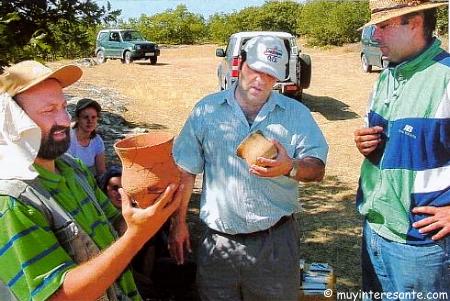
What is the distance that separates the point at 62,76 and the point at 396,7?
1.55 meters

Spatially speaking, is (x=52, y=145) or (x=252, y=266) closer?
(x=52, y=145)

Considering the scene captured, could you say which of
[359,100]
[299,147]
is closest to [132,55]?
[359,100]

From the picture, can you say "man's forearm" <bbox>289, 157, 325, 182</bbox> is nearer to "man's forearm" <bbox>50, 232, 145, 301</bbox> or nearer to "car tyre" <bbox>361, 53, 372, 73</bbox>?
"man's forearm" <bbox>50, 232, 145, 301</bbox>

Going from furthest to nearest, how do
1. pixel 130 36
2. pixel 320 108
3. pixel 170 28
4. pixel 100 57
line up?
pixel 170 28, pixel 100 57, pixel 130 36, pixel 320 108

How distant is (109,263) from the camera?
1.55 meters

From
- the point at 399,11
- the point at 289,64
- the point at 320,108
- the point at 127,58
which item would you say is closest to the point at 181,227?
the point at 399,11

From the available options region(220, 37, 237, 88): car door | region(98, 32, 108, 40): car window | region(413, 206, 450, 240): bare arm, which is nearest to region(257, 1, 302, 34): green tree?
region(98, 32, 108, 40): car window

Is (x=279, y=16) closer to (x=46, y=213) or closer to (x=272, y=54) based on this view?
(x=272, y=54)

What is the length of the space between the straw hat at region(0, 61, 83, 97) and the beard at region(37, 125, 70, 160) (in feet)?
0.55

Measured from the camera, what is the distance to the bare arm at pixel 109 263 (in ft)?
5.05

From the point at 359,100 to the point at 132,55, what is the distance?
12.0 meters

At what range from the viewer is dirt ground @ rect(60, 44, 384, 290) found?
5.30 meters

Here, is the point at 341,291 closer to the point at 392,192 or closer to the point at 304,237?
the point at 304,237

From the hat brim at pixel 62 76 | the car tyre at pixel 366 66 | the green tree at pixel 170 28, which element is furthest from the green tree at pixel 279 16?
the hat brim at pixel 62 76
